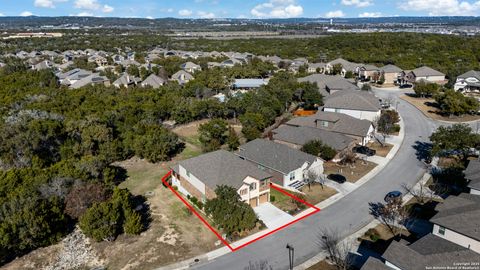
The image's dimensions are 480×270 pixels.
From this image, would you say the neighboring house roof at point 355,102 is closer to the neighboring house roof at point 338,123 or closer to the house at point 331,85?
the neighboring house roof at point 338,123

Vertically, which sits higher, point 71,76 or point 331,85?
point 71,76

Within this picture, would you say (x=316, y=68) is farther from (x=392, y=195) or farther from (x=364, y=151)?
(x=392, y=195)

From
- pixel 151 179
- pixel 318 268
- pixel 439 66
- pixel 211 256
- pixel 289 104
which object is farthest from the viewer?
pixel 439 66

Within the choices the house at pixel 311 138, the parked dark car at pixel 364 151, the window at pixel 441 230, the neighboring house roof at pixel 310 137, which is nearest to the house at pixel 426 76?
the parked dark car at pixel 364 151

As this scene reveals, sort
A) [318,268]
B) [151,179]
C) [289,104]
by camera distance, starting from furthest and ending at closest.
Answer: [289,104]
[151,179]
[318,268]

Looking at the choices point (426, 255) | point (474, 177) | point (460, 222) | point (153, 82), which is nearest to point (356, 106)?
point (474, 177)

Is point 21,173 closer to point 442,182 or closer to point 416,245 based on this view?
point 416,245

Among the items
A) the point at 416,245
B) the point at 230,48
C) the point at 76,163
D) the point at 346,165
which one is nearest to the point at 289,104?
the point at 346,165
